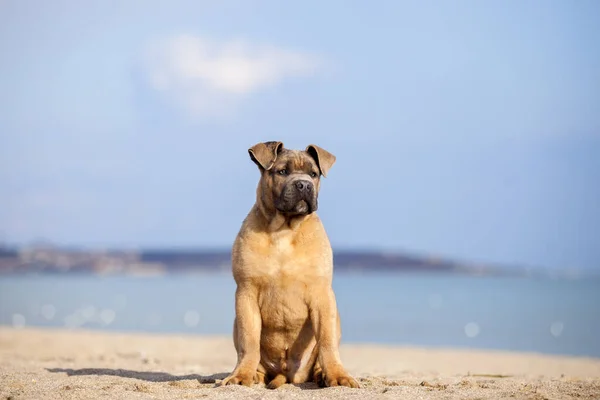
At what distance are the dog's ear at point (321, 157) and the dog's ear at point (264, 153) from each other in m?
0.36

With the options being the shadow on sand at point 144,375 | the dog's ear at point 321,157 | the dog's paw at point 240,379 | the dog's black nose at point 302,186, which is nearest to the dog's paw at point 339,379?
the dog's paw at point 240,379

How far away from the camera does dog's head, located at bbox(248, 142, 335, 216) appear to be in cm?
796

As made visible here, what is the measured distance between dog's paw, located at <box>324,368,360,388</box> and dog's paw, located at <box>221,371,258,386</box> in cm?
70

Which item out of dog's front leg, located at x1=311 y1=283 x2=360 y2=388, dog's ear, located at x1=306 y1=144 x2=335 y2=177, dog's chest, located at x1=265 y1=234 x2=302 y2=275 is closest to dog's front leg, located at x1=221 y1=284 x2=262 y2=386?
dog's chest, located at x1=265 y1=234 x2=302 y2=275

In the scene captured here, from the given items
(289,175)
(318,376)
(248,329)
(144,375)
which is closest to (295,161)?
(289,175)

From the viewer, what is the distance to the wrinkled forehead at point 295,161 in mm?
8258

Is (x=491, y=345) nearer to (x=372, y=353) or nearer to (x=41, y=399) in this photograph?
(x=372, y=353)

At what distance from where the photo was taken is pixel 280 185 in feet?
26.6

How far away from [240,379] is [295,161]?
2141mm

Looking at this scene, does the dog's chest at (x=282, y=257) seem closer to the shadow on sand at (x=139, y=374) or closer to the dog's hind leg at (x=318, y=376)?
the dog's hind leg at (x=318, y=376)

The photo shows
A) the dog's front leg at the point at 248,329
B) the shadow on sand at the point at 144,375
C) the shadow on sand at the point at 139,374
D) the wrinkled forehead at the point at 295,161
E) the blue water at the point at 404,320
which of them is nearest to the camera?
the dog's front leg at the point at 248,329

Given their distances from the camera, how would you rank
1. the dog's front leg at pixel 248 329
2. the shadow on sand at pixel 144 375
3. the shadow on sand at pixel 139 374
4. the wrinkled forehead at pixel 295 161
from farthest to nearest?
1. the shadow on sand at pixel 139 374
2. the shadow on sand at pixel 144 375
3. the wrinkled forehead at pixel 295 161
4. the dog's front leg at pixel 248 329

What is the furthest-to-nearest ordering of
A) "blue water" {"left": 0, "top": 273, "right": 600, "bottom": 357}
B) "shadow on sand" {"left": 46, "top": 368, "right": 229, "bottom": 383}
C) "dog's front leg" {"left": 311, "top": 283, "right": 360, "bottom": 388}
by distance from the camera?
1. "blue water" {"left": 0, "top": 273, "right": 600, "bottom": 357}
2. "shadow on sand" {"left": 46, "top": 368, "right": 229, "bottom": 383}
3. "dog's front leg" {"left": 311, "top": 283, "right": 360, "bottom": 388}

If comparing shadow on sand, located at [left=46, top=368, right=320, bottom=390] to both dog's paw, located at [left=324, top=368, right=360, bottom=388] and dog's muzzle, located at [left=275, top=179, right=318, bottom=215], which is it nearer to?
dog's paw, located at [left=324, top=368, right=360, bottom=388]
